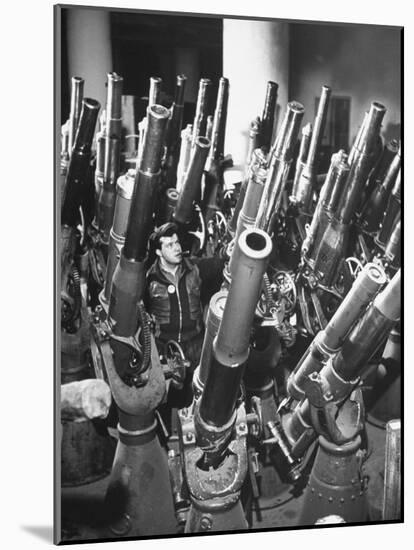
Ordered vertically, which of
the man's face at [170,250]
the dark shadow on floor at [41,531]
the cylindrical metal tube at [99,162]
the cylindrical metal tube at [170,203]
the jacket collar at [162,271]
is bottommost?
the dark shadow on floor at [41,531]

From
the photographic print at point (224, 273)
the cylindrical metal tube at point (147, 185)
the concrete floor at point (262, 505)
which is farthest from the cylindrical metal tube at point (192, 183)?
the concrete floor at point (262, 505)

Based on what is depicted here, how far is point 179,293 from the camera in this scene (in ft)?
9.95

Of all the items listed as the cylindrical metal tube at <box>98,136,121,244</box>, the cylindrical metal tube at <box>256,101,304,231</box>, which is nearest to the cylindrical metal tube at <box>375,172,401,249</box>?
the cylindrical metal tube at <box>256,101,304,231</box>

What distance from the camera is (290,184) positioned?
3164 millimetres

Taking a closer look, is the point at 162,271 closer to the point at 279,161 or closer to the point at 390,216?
the point at 279,161

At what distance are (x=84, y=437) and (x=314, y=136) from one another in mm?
1312

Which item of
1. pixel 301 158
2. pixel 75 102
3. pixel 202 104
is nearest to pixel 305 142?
pixel 301 158

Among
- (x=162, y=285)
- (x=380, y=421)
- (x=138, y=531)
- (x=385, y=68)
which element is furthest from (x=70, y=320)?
(x=385, y=68)

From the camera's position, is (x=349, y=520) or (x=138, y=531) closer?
(x=138, y=531)

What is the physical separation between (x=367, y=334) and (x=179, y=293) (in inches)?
27.9

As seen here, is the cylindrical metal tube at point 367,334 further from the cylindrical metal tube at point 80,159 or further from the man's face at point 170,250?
the cylindrical metal tube at point 80,159

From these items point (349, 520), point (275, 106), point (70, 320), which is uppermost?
point (275, 106)

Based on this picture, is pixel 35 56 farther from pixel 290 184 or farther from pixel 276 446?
pixel 276 446

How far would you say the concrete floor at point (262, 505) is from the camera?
9.76 ft
